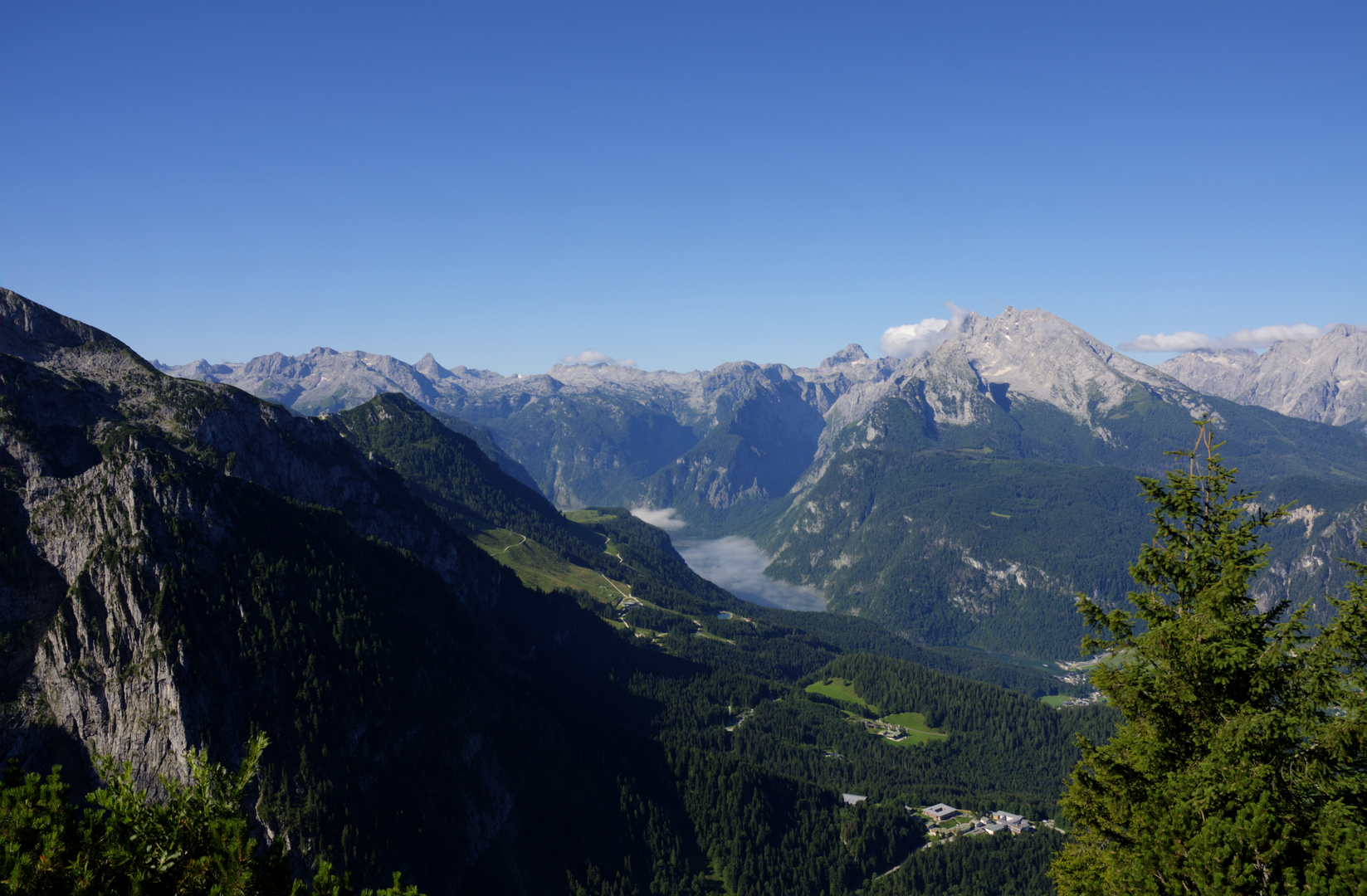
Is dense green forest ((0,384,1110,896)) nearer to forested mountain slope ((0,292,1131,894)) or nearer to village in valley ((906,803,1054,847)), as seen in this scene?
forested mountain slope ((0,292,1131,894))

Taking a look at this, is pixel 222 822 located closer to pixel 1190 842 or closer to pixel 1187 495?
pixel 1190 842

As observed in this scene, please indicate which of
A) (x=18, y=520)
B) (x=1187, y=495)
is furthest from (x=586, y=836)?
(x=1187, y=495)

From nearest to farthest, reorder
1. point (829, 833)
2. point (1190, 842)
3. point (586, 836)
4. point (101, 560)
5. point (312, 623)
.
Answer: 1. point (1190, 842)
2. point (101, 560)
3. point (312, 623)
4. point (586, 836)
5. point (829, 833)

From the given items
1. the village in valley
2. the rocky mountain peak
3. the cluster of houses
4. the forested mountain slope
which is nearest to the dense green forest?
the forested mountain slope

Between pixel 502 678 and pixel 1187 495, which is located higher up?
pixel 1187 495

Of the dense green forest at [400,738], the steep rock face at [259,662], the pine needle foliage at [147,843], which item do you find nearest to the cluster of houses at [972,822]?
the dense green forest at [400,738]

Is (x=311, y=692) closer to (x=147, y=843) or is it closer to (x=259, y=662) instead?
(x=259, y=662)

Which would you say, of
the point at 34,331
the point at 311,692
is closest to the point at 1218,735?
the point at 311,692
